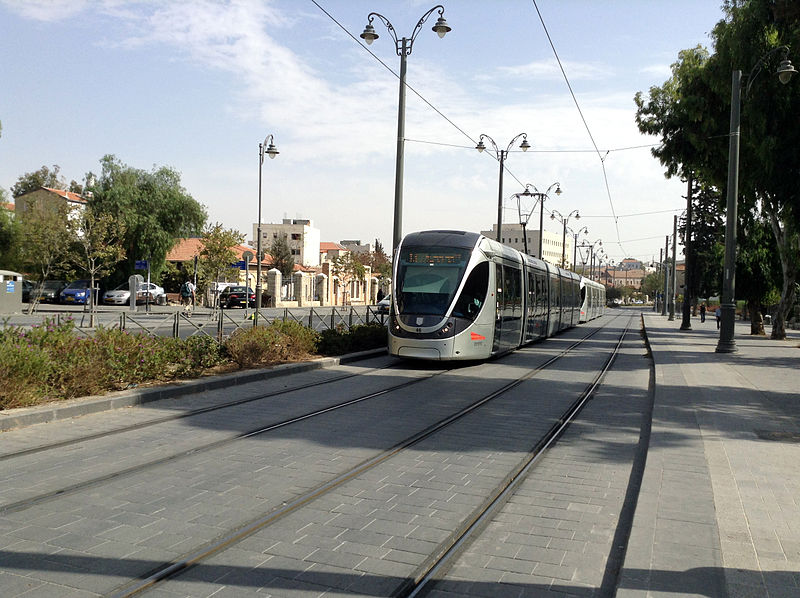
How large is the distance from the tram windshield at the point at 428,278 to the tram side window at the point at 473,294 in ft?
0.72

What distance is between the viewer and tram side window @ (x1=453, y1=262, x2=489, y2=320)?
50.2ft

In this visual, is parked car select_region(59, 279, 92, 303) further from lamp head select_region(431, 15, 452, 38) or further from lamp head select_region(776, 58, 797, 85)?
lamp head select_region(776, 58, 797, 85)

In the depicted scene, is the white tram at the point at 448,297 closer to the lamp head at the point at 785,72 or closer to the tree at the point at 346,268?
the lamp head at the point at 785,72

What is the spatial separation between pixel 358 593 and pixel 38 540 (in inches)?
85.7

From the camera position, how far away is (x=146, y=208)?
52.8m

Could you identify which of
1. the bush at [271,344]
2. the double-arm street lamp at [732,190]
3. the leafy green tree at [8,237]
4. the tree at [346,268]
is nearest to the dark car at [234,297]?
the leafy green tree at [8,237]

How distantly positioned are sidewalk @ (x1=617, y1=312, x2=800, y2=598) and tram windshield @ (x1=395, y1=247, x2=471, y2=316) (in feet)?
16.8

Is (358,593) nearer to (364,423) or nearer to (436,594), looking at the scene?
(436,594)

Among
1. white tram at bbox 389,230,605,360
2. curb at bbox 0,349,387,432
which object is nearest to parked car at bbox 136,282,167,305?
white tram at bbox 389,230,605,360

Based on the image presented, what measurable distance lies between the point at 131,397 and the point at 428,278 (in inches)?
296

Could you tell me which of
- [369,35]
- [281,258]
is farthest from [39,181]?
[369,35]

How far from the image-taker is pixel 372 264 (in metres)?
88.5

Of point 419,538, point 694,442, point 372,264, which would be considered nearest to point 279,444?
point 419,538

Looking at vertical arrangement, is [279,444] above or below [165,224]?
below
